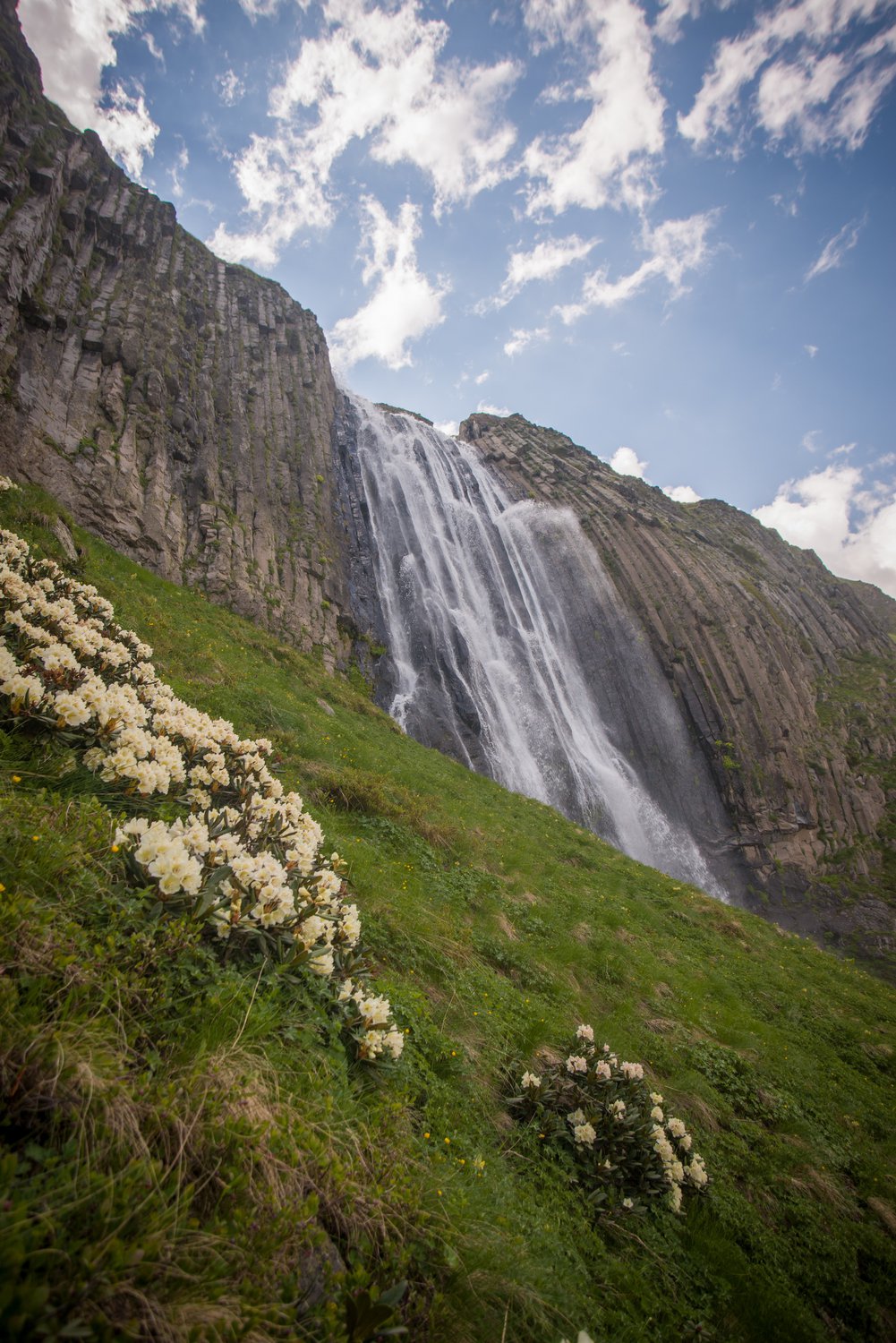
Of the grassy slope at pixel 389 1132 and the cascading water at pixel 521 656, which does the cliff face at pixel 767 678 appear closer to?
the cascading water at pixel 521 656

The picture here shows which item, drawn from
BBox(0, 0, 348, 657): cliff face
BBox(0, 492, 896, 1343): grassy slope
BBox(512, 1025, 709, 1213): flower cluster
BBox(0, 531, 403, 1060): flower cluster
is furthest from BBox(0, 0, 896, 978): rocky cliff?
BBox(512, 1025, 709, 1213): flower cluster

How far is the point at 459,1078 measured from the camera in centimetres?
444

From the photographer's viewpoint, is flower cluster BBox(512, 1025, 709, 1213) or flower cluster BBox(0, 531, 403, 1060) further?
flower cluster BBox(512, 1025, 709, 1213)

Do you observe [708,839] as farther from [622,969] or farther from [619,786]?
[622,969]

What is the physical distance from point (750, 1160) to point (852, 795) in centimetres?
3750

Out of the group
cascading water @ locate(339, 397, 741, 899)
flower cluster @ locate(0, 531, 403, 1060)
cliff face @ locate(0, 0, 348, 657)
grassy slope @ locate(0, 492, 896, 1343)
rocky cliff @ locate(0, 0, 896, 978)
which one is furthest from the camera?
cascading water @ locate(339, 397, 741, 899)

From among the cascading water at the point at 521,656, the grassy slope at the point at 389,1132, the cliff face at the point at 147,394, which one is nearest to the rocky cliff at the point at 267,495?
the cliff face at the point at 147,394

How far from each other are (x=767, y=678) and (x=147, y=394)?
1671 inches

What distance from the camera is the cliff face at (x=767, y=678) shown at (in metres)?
30.2

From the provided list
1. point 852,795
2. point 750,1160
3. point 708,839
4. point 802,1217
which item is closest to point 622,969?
point 750,1160

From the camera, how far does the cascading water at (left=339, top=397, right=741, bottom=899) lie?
26753 millimetres

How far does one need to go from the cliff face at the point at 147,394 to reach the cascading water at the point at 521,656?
4.19m

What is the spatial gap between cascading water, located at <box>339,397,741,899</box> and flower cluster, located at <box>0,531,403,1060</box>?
63.5ft

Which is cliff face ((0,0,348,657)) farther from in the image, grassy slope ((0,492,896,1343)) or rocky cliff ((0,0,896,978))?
grassy slope ((0,492,896,1343))
